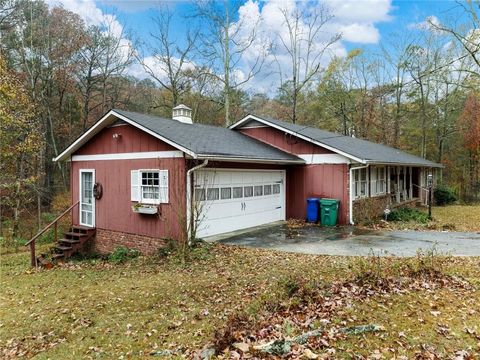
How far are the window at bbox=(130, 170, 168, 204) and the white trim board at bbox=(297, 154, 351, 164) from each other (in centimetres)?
632

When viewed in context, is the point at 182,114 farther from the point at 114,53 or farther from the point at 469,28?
the point at 114,53

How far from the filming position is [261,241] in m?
10.6

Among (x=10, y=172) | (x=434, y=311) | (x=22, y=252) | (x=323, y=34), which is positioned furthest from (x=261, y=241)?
(x=323, y=34)

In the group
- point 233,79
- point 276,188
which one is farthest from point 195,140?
point 233,79

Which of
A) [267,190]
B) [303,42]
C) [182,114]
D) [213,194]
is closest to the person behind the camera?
[213,194]

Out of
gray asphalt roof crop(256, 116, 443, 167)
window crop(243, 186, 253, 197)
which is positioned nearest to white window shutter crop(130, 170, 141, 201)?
window crop(243, 186, 253, 197)

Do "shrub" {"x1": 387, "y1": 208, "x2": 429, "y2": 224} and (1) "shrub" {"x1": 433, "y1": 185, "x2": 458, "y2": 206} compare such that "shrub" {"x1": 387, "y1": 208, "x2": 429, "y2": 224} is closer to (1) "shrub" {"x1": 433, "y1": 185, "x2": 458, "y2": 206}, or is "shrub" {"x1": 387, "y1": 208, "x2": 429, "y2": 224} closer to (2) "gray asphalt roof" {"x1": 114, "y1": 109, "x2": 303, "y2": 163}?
(2) "gray asphalt roof" {"x1": 114, "y1": 109, "x2": 303, "y2": 163}

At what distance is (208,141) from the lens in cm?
1159

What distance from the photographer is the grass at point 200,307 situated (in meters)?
4.51

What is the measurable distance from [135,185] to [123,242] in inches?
78.4

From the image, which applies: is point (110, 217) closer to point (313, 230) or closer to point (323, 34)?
point (313, 230)

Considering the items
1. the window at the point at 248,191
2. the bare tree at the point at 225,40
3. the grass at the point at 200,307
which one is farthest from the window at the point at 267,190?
the bare tree at the point at 225,40

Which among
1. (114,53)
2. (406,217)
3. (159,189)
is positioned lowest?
(406,217)

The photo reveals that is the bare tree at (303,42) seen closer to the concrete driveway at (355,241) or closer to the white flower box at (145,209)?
the concrete driveway at (355,241)
